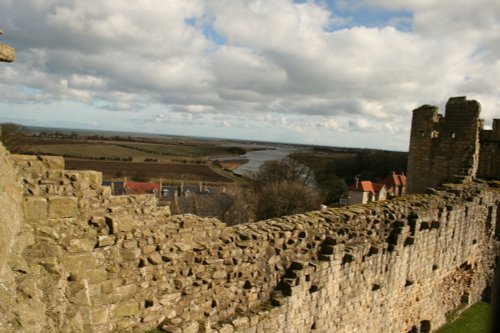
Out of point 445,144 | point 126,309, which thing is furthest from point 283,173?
point 126,309

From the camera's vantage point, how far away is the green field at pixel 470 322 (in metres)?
10.7

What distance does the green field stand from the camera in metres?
10.7

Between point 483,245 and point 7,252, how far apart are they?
1268 centimetres

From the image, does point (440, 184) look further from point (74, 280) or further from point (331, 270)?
point (74, 280)

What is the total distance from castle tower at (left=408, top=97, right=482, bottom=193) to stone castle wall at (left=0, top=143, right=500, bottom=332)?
242 cm


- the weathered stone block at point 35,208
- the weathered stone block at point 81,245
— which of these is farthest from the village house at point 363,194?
the weathered stone block at point 35,208

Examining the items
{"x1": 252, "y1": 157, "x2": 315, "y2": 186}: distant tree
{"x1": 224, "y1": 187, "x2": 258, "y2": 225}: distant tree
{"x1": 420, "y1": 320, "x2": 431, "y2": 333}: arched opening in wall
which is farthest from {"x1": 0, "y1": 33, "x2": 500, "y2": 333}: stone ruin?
{"x1": 252, "y1": 157, "x2": 315, "y2": 186}: distant tree

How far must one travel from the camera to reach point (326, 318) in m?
7.36

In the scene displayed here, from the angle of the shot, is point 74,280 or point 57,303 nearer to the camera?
point 57,303

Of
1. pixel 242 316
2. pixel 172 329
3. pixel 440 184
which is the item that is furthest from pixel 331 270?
pixel 440 184

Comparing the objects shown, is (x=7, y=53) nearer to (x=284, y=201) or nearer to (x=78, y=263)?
(x=78, y=263)

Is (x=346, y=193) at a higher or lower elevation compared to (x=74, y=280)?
lower

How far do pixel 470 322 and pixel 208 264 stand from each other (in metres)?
8.87

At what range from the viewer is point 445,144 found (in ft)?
42.1
